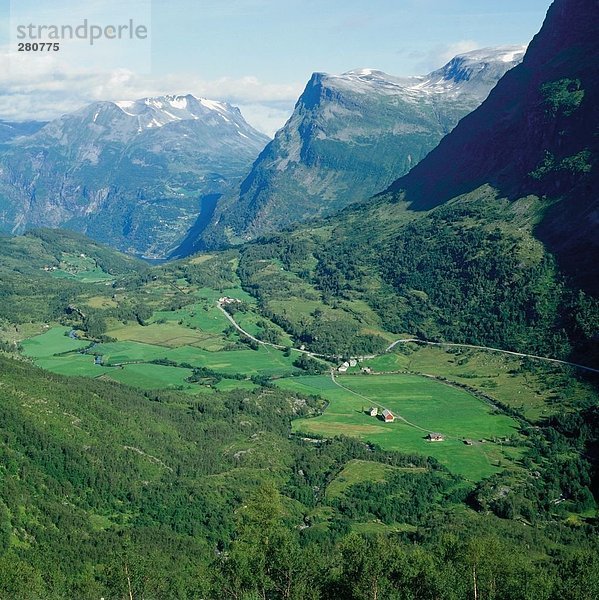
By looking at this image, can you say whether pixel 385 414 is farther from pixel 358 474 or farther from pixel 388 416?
pixel 358 474

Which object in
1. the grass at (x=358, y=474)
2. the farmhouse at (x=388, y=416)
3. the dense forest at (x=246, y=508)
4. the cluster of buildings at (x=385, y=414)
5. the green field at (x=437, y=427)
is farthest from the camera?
the cluster of buildings at (x=385, y=414)

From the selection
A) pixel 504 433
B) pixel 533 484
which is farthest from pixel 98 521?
pixel 504 433

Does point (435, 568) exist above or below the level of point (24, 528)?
above

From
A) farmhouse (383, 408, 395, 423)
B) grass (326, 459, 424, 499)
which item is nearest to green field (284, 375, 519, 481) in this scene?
farmhouse (383, 408, 395, 423)

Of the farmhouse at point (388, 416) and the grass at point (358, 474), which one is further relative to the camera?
the farmhouse at point (388, 416)

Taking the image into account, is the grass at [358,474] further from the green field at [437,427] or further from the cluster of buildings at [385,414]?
the cluster of buildings at [385,414]

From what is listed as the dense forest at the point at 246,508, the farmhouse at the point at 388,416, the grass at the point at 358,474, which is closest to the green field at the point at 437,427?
the farmhouse at the point at 388,416

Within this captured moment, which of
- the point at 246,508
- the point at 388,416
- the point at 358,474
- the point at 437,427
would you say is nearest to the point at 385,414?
the point at 388,416

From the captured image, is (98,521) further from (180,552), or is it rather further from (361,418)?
(361,418)
